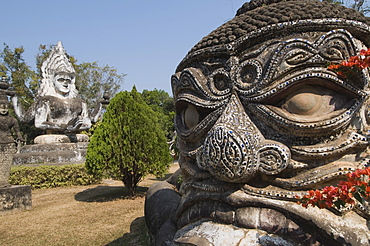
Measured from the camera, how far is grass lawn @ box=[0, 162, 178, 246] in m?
5.21

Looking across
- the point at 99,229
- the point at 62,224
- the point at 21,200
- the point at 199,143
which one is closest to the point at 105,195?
the point at 21,200

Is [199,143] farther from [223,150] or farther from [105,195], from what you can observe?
[105,195]

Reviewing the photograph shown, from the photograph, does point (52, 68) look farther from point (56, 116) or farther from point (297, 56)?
point (297, 56)

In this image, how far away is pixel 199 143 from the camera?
7.89 ft

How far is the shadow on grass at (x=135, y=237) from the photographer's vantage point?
4768 mm

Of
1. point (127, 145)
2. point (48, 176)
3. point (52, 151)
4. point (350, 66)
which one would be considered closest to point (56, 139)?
point (52, 151)

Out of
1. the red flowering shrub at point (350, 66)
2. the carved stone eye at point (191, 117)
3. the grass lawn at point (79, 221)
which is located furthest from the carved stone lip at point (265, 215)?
the grass lawn at point (79, 221)

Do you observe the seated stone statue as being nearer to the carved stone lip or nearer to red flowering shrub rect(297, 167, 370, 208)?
the carved stone lip

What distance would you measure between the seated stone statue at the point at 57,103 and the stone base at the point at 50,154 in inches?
38.5

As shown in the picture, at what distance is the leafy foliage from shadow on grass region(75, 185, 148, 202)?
0.91 m

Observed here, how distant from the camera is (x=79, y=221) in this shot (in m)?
6.47

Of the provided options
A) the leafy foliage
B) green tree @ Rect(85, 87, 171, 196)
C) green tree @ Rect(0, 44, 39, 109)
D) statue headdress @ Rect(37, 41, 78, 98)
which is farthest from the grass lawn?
green tree @ Rect(0, 44, 39, 109)

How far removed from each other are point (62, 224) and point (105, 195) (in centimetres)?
318

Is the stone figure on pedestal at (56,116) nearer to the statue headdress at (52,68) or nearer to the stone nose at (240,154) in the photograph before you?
the statue headdress at (52,68)
